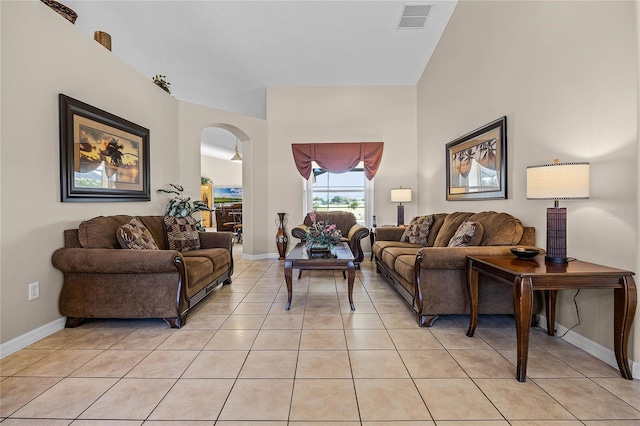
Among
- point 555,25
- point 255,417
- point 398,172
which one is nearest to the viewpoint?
point 255,417

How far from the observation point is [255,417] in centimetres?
146

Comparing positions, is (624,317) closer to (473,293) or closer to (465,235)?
(473,293)

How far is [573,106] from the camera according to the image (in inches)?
87.8

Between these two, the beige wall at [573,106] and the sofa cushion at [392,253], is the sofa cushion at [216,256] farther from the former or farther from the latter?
the beige wall at [573,106]

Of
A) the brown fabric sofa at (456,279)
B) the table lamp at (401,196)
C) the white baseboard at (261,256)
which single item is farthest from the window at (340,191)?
the brown fabric sofa at (456,279)

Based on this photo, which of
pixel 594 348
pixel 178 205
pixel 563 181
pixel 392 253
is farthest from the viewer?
pixel 178 205

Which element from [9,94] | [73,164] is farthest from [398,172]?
[9,94]

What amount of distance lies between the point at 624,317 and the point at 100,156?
14.3ft

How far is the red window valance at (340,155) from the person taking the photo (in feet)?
18.7

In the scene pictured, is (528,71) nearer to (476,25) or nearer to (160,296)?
(476,25)

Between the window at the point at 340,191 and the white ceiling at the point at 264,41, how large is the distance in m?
1.76

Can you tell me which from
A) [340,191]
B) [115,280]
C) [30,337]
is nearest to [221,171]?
[340,191]

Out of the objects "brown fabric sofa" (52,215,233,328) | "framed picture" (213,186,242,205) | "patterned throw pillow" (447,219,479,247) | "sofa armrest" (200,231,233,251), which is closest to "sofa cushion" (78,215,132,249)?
"brown fabric sofa" (52,215,233,328)

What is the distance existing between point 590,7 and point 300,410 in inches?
126
